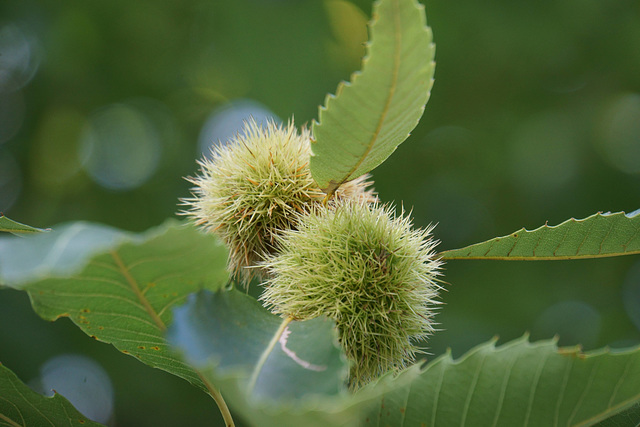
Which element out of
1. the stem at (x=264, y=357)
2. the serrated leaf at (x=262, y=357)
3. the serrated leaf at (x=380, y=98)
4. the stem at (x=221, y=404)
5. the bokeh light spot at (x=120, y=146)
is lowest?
the bokeh light spot at (x=120, y=146)

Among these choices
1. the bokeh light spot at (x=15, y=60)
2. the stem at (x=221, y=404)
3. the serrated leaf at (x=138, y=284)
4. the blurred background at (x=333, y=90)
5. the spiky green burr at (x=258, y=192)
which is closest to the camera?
the serrated leaf at (x=138, y=284)

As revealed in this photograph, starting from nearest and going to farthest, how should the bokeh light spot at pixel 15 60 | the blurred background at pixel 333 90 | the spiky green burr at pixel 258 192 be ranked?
1. the spiky green burr at pixel 258 192
2. the blurred background at pixel 333 90
3. the bokeh light spot at pixel 15 60

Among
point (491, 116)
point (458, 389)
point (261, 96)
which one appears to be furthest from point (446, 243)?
point (458, 389)

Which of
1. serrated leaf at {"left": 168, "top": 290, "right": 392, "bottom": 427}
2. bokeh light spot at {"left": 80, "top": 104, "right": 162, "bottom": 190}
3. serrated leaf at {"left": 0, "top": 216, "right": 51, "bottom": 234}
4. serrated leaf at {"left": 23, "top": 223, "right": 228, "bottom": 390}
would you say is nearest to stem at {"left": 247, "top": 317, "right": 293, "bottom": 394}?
serrated leaf at {"left": 168, "top": 290, "right": 392, "bottom": 427}

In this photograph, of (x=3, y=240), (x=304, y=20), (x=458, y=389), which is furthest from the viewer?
(x=304, y=20)

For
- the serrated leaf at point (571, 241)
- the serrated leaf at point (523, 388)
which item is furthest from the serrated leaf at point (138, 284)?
the serrated leaf at point (571, 241)

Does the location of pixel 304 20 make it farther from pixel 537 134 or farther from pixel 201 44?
pixel 537 134

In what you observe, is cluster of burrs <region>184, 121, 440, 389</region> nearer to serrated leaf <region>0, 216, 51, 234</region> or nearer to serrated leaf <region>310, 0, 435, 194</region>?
serrated leaf <region>310, 0, 435, 194</region>

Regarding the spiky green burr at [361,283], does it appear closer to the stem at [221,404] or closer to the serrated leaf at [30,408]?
the stem at [221,404]
